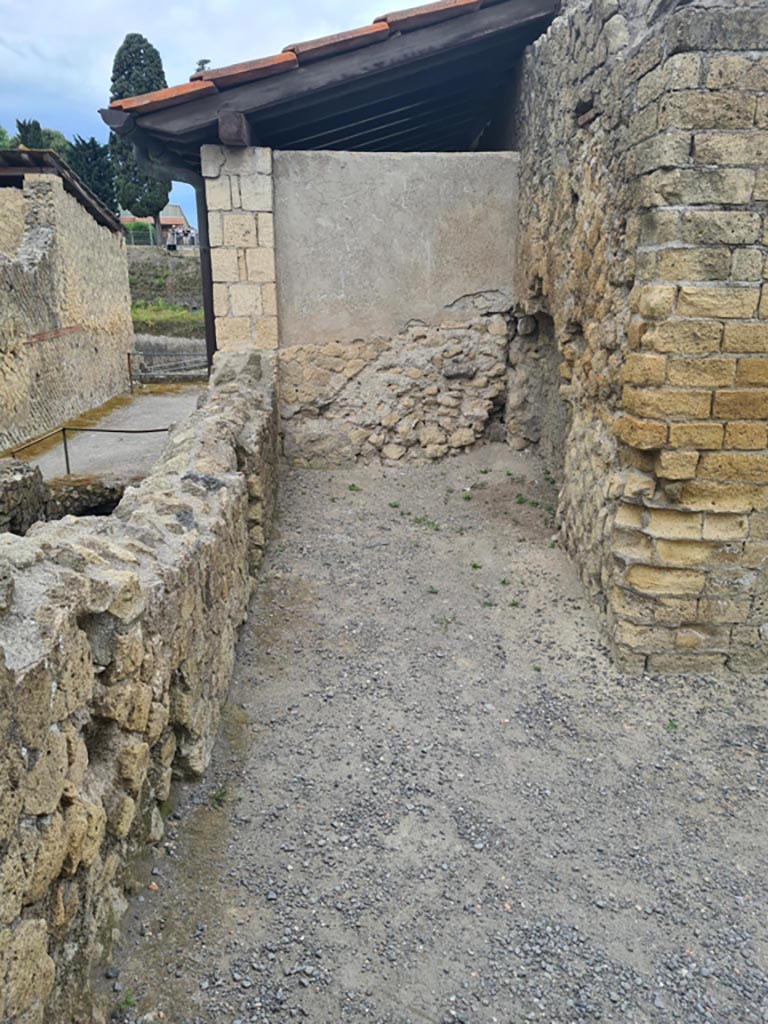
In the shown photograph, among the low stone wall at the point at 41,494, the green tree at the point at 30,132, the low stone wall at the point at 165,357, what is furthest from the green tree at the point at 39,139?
the low stone wall at the point at 41,494

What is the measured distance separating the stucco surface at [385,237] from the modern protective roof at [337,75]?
53 cm

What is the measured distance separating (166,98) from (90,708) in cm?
548

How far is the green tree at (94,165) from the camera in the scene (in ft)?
111

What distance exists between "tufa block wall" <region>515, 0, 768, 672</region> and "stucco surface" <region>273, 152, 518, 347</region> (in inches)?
91.4

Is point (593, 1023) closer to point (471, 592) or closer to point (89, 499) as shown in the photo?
point (471, 592)

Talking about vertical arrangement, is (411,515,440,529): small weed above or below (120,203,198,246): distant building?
below

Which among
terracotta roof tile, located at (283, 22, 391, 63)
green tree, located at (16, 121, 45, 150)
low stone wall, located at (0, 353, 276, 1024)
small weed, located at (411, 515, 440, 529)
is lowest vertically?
small weed, located at (411, 515, 440, 529)

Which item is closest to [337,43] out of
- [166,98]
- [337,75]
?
[337,75]

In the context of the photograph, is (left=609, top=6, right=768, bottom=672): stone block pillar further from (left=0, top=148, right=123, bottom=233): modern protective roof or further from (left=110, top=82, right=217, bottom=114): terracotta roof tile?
(left=0, top=148, right=123, bottom=233): modern protective roof

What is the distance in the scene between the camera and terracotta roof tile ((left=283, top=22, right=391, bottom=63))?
588 cm

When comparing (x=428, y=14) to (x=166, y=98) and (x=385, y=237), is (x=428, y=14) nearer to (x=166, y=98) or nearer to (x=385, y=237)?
(x=385, y=237)

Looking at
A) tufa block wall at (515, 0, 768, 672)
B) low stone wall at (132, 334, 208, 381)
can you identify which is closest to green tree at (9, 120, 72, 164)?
low stone wall at (132, 334, 208, 381)

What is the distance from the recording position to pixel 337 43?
232 inches

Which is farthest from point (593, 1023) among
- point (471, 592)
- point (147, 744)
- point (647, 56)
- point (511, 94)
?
point (511, 94)
